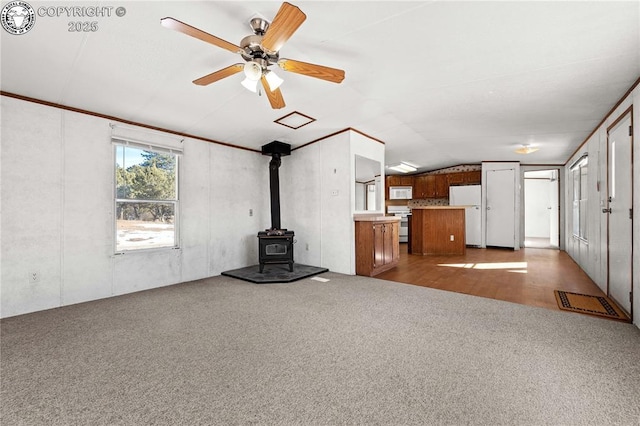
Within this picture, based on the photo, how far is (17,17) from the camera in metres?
2.04

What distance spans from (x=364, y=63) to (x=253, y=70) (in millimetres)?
1151

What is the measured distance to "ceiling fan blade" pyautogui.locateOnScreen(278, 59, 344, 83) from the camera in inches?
90.1

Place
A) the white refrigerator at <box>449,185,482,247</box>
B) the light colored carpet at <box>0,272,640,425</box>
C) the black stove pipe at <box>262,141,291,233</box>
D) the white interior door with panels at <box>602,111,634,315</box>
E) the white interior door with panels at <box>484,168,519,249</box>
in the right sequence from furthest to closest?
the white refrigerator at <box>449,185,482,247</box> → the white interior door with panels at <box>484,168,519,249</box> → the black stove pipe at <box>262,141,291,233</box> → the white interior door with panels at <box>602,111,634,315</box> → the light colored carpet at <box>0,272,640,425</box>

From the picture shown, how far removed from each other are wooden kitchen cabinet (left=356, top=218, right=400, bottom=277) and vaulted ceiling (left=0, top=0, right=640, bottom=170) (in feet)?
5.85

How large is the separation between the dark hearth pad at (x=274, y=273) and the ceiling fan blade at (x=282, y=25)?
328 cm

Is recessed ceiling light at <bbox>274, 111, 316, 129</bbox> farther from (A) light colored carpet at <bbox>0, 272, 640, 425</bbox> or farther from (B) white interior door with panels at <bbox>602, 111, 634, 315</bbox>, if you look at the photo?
(B) white interior door with panels at <bbox>602, 111, 634, 315</bbox>

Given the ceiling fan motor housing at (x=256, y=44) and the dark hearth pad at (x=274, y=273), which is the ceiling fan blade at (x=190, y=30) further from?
the dark hearth pad at (x=274, y=273)

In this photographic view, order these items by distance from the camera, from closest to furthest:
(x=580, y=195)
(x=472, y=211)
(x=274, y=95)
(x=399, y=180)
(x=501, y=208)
→ (x=274, y=95) → (x=580, y=195) → (x=501, y=208) → (x=472, y=211) → (x=399, y=180)

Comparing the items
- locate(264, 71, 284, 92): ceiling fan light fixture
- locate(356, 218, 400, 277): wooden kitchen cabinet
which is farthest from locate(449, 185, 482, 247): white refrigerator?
locate(264, 71, 284, 92): ceiling fan light fixture

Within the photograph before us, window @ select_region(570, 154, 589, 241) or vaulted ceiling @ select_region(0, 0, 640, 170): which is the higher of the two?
vaulted ceiling @ select_region(0, 0, 640, 170)

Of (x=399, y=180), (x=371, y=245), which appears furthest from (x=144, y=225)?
(x=399, y=180)

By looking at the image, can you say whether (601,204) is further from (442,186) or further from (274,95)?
(442,186)

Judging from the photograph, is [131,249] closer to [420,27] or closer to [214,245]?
[214,245]

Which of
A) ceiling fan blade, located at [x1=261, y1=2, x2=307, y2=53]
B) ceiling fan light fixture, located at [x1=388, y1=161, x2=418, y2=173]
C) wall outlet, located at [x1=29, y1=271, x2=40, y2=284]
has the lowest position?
wall outlet, located at [x1=29, y1=271, x2=40, y2=284]
